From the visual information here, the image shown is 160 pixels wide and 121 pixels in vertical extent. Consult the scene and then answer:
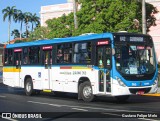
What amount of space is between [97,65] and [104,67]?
54cm

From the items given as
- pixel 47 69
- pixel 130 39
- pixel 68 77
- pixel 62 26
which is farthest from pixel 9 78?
pixel 62 26

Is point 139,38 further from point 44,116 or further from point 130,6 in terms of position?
point 130,6

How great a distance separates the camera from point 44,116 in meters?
13.2

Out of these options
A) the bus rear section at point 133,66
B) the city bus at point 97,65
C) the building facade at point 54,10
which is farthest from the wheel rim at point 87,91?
the building facade at point 54,10

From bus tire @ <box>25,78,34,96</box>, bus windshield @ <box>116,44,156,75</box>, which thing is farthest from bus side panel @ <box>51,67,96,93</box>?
bus tire @ <box>25,78,34,96</box>

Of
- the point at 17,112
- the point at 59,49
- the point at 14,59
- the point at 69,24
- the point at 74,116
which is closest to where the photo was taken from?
the point at 74,116

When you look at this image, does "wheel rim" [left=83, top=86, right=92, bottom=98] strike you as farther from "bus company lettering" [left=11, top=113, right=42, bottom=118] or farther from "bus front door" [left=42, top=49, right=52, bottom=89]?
"bus company lettering" [left=11, top=113, right=42, bottom=118]

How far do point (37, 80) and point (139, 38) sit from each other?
719cm

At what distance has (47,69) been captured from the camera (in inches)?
836

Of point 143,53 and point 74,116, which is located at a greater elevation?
point 143,53

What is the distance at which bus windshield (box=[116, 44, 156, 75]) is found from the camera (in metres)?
16.7

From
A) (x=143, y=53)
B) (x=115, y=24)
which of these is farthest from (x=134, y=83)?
(x=115, y=24)

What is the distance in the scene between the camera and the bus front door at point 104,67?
55.4 ft

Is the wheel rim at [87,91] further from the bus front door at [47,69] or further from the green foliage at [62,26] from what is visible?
the green foliage at [62,26]
